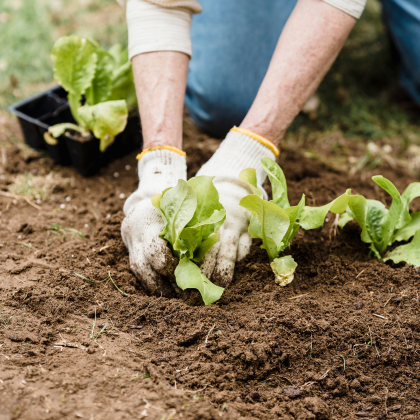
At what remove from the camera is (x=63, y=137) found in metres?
2.05

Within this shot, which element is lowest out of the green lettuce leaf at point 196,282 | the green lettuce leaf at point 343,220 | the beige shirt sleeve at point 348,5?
the green lettuce leaf at point 196,282

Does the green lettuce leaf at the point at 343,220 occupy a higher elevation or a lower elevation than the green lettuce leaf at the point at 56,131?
higher

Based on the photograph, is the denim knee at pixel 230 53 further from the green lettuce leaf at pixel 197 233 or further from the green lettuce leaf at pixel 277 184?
the green lettuce leaf at pixel 197 233

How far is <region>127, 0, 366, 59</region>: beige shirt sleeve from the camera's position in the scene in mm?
1675

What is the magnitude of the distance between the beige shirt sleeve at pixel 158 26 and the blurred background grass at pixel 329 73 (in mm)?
1227

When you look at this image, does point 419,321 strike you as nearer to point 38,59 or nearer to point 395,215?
point 395,215

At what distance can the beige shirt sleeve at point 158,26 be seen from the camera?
1.67 metres

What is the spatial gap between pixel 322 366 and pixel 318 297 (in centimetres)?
26

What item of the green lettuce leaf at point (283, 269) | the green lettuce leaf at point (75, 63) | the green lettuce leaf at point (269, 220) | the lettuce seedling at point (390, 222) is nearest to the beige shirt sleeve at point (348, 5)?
the lettuce seedling at point (390, 222)

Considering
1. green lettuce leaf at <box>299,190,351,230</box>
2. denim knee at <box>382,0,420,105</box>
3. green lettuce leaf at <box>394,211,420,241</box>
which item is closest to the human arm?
green lettuce leaf at <box>299,190,351,230</box>

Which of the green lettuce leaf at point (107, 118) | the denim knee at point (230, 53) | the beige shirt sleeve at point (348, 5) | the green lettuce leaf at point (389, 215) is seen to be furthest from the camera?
the denim knee at point (230, 53)

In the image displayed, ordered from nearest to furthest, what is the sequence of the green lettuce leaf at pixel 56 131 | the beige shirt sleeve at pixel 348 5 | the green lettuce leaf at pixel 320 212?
the green lettuce leaf at pixel 320 212 → the beige shirt sleeve at pixel 348 5 → the green lettuce leaf at pixel 56 131

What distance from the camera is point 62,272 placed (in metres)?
1.40

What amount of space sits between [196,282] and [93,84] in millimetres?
1382
